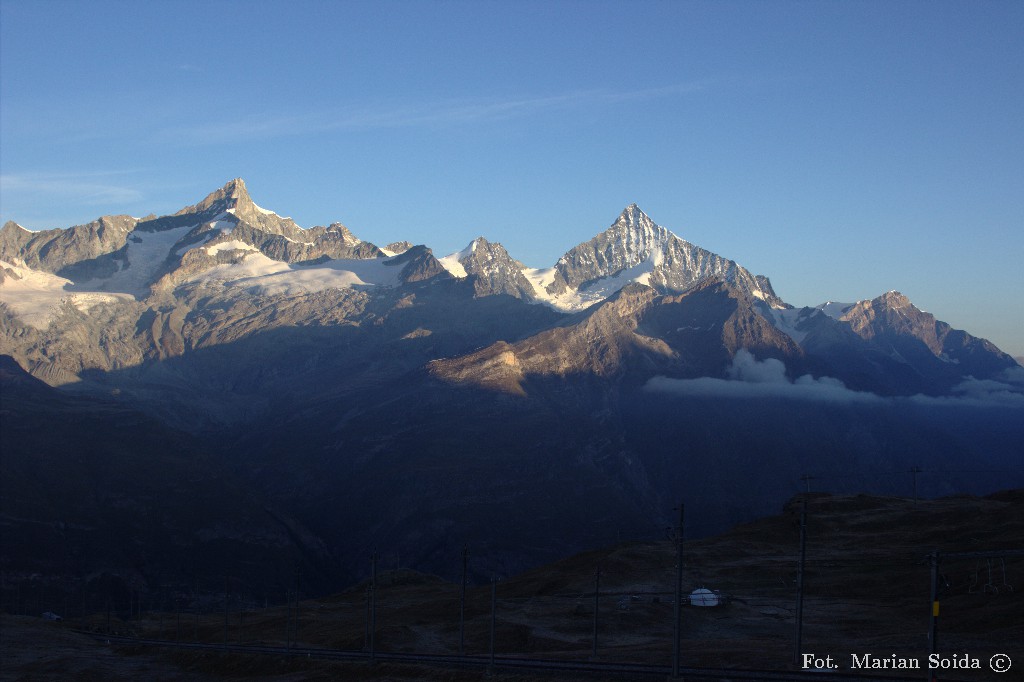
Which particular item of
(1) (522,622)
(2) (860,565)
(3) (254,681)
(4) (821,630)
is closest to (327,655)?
(3) (254,681)

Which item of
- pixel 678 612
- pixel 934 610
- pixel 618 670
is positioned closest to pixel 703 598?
pixel 618 670

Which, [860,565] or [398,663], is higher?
[860,565]

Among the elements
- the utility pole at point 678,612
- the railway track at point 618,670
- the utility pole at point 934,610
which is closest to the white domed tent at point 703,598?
the railway track at point 618,670

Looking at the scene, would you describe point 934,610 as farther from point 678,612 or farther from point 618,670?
point 618,670

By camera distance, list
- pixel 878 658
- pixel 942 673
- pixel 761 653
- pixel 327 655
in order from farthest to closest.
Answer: pixel 327 655 < pixel 761 653 < pixel 878 658 < pixel 942 673

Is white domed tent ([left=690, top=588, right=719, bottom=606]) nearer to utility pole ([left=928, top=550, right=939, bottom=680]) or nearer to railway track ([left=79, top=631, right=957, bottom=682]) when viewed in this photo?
railway track ([left=79, top=631, right=957, bottom=682])

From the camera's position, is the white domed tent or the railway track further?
the white domed tent

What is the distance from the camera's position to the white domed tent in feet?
620

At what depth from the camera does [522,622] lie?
19100 centimetres

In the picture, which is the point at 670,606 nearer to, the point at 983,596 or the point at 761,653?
the point at 983,596

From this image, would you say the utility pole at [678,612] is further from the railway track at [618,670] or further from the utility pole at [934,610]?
the utility pole at [934,610]

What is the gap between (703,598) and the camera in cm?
19050

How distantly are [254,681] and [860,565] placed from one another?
4325 inches

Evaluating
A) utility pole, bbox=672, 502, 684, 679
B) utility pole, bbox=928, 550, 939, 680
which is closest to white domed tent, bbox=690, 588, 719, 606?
utility pole, bbox=672, 502, 684, 679
